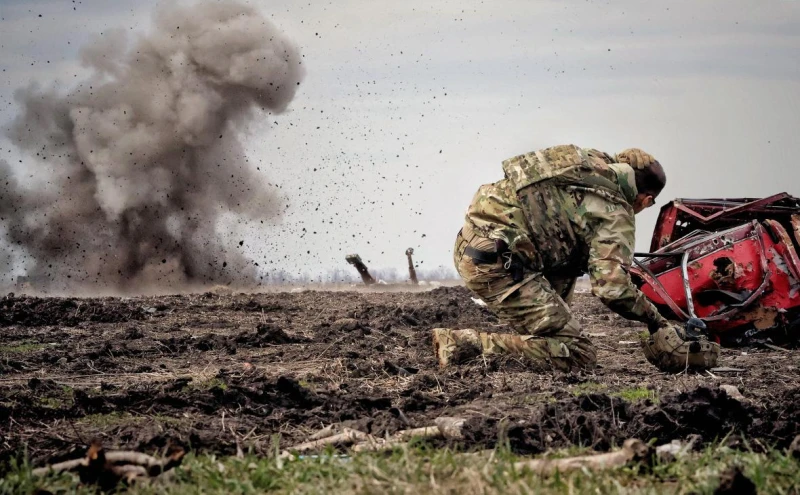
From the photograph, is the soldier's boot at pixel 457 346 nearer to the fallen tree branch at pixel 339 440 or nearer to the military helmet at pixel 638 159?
the military helmet at pixel 638 159

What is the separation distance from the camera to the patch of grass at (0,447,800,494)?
342 cm

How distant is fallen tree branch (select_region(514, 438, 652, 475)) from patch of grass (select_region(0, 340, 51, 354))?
7189 millimetres

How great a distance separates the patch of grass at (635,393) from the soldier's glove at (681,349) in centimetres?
75

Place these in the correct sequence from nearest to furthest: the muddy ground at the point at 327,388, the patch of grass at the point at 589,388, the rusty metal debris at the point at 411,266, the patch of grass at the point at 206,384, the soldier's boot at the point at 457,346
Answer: the muddy ground at the point at 327,388 → the patch of grass at the point at 589,388 → the patch of grass at the point at 206,384 → the soldier's boot at the point at 457,346 → the rusty metal debris at the point at 411,266

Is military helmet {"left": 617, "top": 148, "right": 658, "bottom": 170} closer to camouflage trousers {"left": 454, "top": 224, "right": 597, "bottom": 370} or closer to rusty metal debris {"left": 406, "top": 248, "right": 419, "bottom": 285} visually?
camouflage trousers {"left": 454, "top": 224, "right": 597, "bottom": 370}

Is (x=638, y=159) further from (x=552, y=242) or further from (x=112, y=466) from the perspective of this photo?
(x=112, y=466)

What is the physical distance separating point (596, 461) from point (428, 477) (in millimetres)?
700

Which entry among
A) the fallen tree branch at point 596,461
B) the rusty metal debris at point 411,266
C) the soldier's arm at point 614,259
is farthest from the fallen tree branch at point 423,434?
the rusty metal debris at point 411,266

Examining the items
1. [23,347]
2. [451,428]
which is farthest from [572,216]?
[23,347]

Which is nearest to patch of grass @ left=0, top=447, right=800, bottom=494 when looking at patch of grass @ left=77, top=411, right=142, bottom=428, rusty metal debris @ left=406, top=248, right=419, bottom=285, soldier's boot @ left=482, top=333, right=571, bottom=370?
patch of grass @ left=77, top=411, right=142, bottom=428

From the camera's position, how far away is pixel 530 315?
7.59 metres

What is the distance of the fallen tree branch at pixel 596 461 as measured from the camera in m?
3.63

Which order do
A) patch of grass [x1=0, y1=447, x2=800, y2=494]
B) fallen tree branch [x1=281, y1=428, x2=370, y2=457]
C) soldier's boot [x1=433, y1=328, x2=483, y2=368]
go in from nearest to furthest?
1. patch of grass [x1=0, y1=447, x2=800, y2=494]
2. fallen tree branch [x1=281, y1=428, x2=370, y2=457]
3. soldier's boot [x1=433, y1=328, x2=483, y2=368]

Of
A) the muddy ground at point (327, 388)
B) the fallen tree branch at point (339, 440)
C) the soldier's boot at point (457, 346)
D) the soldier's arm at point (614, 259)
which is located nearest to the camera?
the fallen tree branch at point (339, 440)
